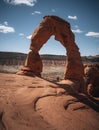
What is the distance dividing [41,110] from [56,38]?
829 centimetres

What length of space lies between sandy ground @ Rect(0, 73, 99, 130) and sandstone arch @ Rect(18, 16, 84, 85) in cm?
479

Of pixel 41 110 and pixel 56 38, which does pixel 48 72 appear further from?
pixel 41 110

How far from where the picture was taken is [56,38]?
1357 cm

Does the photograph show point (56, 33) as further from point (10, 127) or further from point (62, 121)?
point (10, 127)

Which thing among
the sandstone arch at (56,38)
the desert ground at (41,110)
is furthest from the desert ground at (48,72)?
the desert ground at (41,110)

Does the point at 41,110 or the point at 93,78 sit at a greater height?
the point at 93,78

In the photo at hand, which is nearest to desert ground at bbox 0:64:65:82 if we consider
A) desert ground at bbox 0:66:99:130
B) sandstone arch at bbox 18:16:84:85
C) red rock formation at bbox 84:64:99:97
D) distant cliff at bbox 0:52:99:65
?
red rock formation at bbox 84:64:99:97

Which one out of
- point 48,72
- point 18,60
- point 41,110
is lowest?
point 48,72

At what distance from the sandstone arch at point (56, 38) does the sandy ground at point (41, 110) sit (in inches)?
188

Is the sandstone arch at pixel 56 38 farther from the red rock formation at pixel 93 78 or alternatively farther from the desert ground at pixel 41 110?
the desert ground at pixel 41 110

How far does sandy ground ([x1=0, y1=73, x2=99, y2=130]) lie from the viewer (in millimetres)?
5160

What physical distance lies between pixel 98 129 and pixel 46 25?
28.5 feet

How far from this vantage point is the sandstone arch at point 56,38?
1273 centimetres

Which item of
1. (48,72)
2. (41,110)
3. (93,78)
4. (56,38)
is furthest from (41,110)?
(48,72)
